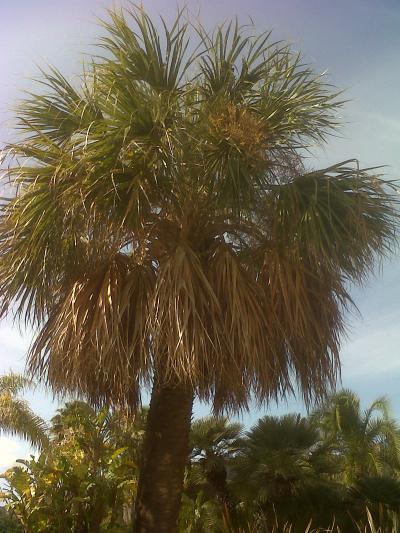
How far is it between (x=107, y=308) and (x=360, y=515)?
884 cm

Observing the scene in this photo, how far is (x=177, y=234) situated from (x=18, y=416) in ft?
42.3

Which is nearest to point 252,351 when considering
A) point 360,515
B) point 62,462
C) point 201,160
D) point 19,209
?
point 201,160

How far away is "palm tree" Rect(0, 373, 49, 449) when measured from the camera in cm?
1714

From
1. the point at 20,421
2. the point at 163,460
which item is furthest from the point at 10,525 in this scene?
the point at 20,421

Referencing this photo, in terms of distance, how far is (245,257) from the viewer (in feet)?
21.6

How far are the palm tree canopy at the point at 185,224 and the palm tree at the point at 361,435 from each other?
13.5 m

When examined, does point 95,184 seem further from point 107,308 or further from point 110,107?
point 107,308

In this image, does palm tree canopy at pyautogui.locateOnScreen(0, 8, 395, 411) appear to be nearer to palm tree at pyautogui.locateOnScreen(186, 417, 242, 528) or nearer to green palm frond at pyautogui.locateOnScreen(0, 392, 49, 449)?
palm tree at pyautogui.locateOnScreen(186, 417, 242, 528)

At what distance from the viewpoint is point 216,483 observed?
15.0 metres

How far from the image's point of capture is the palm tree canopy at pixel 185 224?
18.7 ft

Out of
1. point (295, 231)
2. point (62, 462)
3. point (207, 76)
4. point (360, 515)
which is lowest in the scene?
point (360, 515)

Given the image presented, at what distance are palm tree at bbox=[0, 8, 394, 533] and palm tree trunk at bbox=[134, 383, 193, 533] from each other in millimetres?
14

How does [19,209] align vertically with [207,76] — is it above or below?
below

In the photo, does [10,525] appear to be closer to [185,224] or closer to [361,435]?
[185,224]
